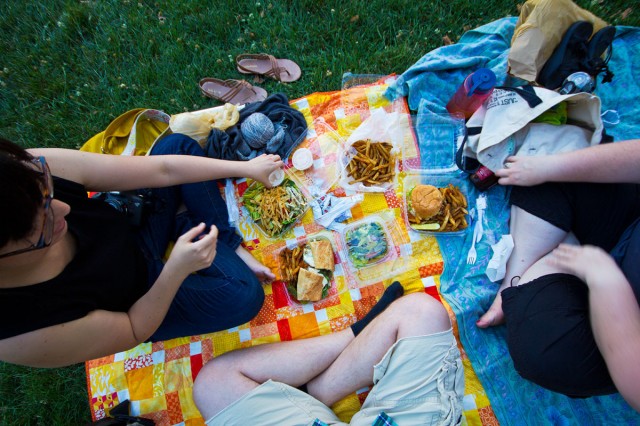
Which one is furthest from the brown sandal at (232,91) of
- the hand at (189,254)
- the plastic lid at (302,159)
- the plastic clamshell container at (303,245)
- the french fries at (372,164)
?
the hand at (189,254)

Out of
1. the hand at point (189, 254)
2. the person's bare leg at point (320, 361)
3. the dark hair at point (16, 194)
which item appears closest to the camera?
the dark hair at point (16, 194)

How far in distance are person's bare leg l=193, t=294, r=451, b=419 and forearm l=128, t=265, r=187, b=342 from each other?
1.45 feet

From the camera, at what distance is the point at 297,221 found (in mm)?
2307

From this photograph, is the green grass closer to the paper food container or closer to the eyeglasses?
the paper food container

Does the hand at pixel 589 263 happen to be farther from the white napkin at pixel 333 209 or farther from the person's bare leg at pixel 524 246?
the white napkin at pixel 333 209

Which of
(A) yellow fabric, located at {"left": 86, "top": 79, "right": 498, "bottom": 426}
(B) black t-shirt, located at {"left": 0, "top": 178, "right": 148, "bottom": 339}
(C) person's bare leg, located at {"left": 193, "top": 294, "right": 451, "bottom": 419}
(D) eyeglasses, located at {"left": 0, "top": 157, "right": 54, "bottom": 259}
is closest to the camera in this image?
(D) eyeglasses, located at {"left": 0, "top": 157, "right": 54, "bottom": 259}

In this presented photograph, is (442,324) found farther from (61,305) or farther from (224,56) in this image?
(224,56)

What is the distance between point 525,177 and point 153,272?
199 centimetres

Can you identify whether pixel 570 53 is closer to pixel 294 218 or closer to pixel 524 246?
pixel 524 246

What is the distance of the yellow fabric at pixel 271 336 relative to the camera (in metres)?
2.04

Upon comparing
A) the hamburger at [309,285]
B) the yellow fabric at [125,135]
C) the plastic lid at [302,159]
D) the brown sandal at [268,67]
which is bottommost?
the hamburger at [309,285]

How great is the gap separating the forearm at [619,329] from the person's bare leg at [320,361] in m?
0.62

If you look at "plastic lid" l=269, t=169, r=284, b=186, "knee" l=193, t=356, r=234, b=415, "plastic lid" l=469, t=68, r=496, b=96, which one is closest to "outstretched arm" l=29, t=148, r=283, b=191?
"plastic lid" l=269, t=169, r=284, b=186

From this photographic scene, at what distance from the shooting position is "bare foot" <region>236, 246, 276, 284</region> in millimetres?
2180
